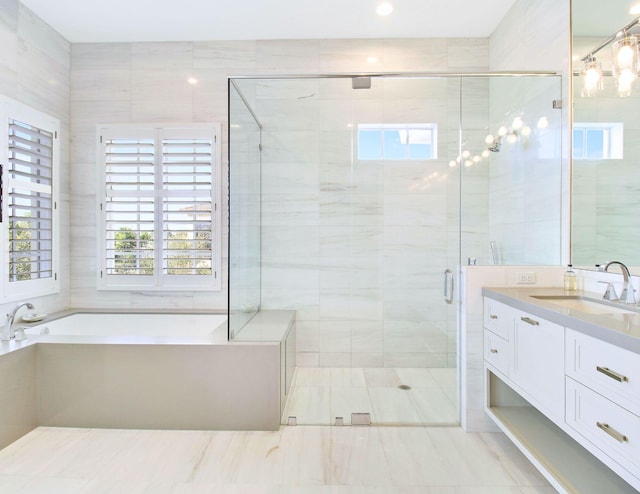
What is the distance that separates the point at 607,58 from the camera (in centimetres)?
192

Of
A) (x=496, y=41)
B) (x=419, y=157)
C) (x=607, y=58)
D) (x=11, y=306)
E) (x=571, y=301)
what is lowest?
(x=11, y=306)

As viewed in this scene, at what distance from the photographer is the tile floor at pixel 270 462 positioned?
172cm

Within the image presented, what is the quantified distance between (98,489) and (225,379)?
756mm

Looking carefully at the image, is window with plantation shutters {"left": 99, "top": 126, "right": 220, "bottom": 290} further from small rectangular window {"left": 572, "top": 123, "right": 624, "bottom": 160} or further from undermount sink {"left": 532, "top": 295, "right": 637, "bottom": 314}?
small rectangular window {"left": 572, "top": 123, "right": 624, "bottom": 160}

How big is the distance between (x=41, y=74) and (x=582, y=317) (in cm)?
404

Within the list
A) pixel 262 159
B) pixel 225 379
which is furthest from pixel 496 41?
pixel 225 379

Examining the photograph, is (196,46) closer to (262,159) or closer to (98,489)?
(262,159)

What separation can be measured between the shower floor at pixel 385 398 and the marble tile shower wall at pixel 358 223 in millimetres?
76

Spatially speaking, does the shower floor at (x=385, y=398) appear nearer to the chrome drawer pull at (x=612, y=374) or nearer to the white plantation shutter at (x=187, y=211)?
the chrome drawer pull at (x=612, y=374)

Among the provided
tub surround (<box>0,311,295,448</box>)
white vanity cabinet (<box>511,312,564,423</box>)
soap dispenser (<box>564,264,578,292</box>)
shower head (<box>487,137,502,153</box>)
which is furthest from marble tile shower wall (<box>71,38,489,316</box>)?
white vanity cabinet (<box>511,312,564,423</box>)

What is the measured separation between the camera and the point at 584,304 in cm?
187

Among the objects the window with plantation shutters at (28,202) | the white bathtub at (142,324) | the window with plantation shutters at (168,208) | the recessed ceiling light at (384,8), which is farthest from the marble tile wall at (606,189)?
the window with plantation shutters at (28,202)

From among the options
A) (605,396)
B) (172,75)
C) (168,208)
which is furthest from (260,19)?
(605,396)

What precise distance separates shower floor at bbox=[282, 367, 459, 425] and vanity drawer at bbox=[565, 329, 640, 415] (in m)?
1.04
